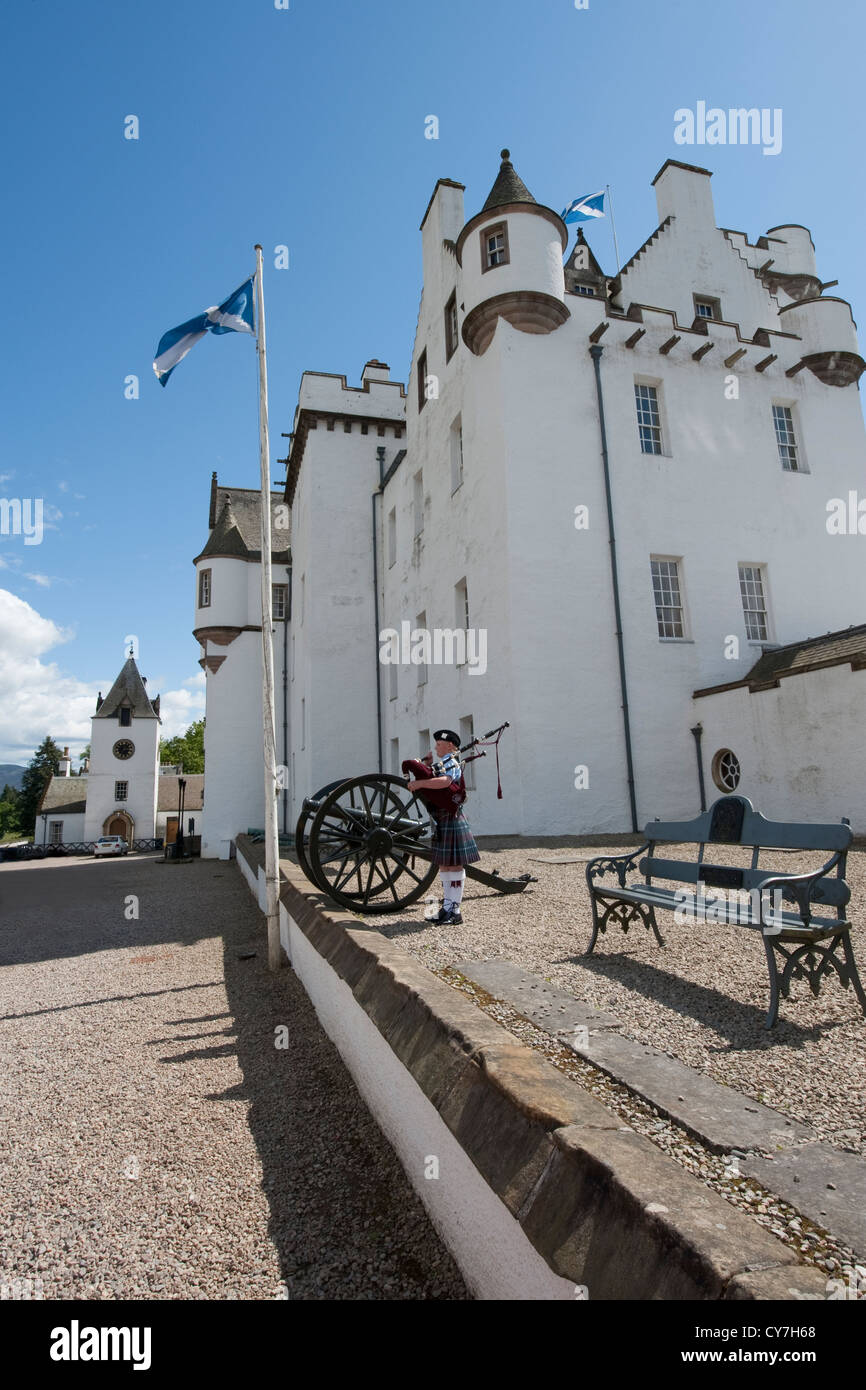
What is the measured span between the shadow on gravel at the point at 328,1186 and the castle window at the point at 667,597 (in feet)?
42.3

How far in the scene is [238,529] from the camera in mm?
32312

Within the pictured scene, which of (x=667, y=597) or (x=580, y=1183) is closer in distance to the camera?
(x=580, y=1183)

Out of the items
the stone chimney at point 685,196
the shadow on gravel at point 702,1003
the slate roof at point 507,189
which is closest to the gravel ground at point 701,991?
the shadow on gravel at point 702,1003

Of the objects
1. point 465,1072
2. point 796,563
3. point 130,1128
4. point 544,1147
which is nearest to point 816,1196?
point 544,1147

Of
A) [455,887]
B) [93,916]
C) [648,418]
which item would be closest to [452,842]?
[455,887]

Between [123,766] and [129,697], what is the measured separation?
588cm

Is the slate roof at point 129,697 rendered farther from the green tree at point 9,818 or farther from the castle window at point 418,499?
the green tree at point 9,818

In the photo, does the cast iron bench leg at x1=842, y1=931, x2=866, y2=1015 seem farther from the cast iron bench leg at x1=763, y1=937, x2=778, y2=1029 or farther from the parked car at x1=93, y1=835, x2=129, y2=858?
the parked car at x1=93, y1=835, x2=129, y2=858

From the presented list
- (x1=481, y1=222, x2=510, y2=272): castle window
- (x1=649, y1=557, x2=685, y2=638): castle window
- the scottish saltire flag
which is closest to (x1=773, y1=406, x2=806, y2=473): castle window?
(x1=649, y1=557, x2=685, y2=638): castle window

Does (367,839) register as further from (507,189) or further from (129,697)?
(129,697)

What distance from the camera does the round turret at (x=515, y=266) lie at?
1581 cm

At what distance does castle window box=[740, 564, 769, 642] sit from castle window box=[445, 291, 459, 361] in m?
9.13

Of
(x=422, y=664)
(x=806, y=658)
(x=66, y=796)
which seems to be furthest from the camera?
(x=66, y=796)
